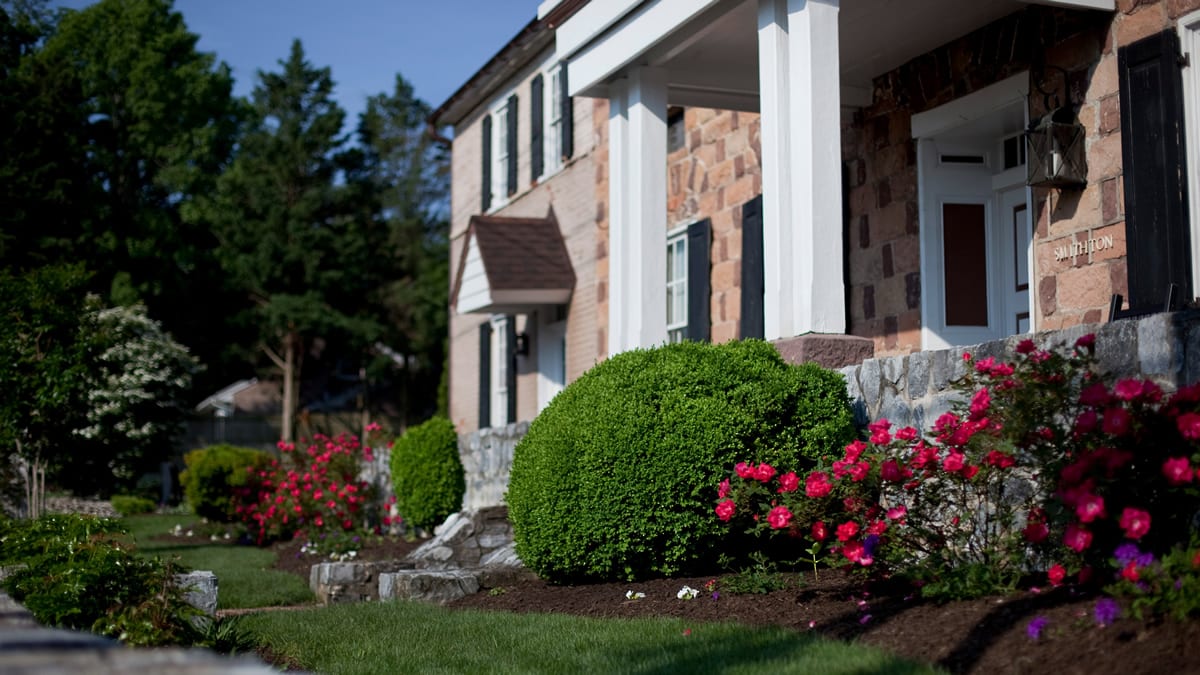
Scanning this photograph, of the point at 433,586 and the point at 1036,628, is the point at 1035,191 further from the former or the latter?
the point at 1036,628

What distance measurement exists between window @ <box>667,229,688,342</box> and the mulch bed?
6.43m

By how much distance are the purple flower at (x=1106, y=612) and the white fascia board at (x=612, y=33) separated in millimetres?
5570

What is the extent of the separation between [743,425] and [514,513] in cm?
168

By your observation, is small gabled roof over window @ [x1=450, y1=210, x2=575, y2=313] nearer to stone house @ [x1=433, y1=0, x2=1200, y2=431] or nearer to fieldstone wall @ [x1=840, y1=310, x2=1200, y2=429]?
stone house @ [x1=433, y1=0, x2=1200, y2=431]

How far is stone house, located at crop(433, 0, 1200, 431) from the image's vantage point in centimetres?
789

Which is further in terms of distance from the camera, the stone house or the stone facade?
the stone facade

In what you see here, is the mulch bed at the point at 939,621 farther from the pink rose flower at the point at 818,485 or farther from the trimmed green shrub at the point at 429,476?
the trimmed green shrub at the point at 429,476

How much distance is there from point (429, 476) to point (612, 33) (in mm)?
5141

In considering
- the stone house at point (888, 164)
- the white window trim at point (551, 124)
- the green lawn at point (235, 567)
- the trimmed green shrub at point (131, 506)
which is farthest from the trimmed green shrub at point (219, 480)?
the stone house at point (888, 164)

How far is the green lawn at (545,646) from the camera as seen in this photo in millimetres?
4715

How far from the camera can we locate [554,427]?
7648mm

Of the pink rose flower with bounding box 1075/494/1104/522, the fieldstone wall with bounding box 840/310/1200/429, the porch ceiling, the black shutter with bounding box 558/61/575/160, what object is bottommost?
the pink rose flower with bounding box 1075/494/1104/522

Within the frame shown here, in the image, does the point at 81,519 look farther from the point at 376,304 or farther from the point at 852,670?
the point at 376,304

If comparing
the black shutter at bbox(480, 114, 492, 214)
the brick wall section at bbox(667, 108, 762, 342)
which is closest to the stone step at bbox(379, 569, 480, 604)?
the brick wall section at bbox(667, 108, 762, 342)
